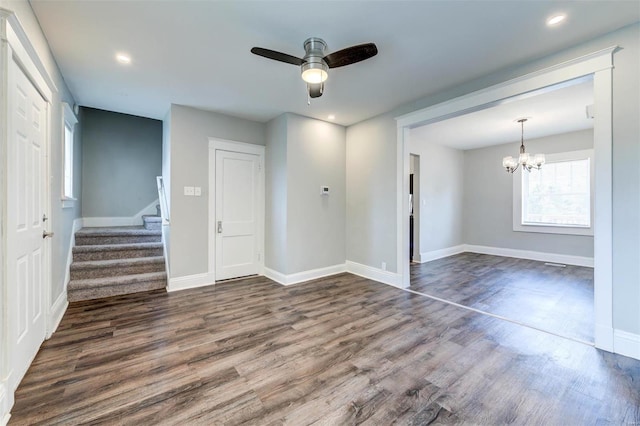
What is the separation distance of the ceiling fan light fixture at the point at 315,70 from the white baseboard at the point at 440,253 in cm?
470

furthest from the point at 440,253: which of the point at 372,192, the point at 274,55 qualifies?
the point at 274,55

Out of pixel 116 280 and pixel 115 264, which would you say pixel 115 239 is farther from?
pixel 116 280

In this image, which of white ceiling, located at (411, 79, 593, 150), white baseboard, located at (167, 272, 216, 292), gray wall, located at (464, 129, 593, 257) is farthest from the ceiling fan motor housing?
gray wall, located at (464, 129, 593, 257)

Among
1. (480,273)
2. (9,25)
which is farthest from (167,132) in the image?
(480,273)

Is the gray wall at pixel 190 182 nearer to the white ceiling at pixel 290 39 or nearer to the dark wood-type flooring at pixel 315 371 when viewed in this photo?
the white ceiling at pixel 290 39

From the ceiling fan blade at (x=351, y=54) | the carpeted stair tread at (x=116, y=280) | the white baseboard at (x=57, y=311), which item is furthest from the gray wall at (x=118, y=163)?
the ceiling fan blade at (x=351, y=54)

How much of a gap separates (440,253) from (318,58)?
5537mm

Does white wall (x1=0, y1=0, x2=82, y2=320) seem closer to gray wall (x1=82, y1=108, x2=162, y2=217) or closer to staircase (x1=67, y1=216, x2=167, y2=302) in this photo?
staircase (x1=67, y1=216, x2=167, y2=302)

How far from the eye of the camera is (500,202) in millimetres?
6586

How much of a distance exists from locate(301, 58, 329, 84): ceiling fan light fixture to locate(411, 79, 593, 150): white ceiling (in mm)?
2481

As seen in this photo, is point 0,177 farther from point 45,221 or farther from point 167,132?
point 167,132

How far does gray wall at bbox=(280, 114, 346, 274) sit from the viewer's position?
4275 mm

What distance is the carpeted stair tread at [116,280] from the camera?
11.4 feet

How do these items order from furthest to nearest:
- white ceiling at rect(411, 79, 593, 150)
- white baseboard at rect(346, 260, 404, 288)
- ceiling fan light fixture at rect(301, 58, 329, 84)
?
1. white baseboard at rect(346, 260, 404, 288)
2. white ceiling at rect(411, 79, 593, 150)
3. ceiling fan light fixture at rect(301, 58, 329, 84)
